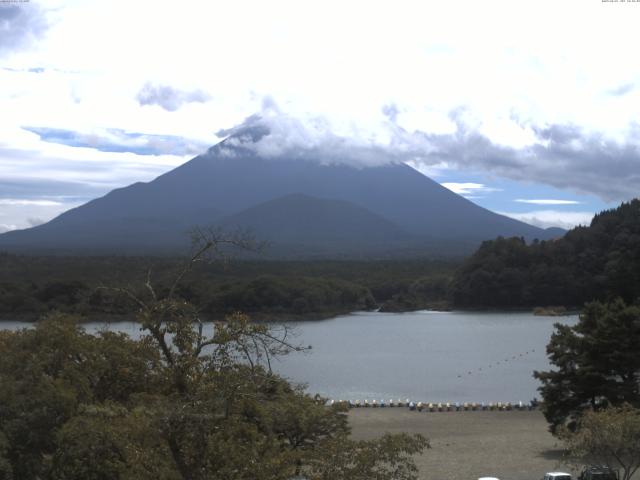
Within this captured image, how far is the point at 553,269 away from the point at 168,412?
55.0 m

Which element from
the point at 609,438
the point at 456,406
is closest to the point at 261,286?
the point at 456,406

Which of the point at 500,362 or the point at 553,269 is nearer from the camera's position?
the point at 500,362

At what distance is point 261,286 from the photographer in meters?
51.6

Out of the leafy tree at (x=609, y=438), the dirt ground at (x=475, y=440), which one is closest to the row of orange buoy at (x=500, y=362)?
the dirt ground at (x=475, y=440)

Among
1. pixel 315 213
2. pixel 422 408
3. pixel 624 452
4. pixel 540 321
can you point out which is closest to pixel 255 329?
pixel 624 452

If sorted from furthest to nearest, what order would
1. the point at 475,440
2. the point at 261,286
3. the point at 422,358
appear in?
the point at 261,286 < the point at 422,358 < the point at 475,440

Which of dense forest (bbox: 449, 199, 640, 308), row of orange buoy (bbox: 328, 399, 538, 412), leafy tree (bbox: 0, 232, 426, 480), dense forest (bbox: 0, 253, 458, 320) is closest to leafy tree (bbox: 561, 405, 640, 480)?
leafy tree (bbox: 0, 232, 426, 480)

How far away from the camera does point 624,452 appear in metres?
10.4

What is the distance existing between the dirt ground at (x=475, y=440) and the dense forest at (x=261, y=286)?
1943 centimetres

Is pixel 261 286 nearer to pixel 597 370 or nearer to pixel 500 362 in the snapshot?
pixel 500 362

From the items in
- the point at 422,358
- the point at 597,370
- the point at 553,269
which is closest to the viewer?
the point at 597,370

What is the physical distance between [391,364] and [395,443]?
24.8 m

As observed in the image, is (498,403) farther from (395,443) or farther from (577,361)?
(395,443)

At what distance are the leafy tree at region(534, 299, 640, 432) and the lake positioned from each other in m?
5.27
